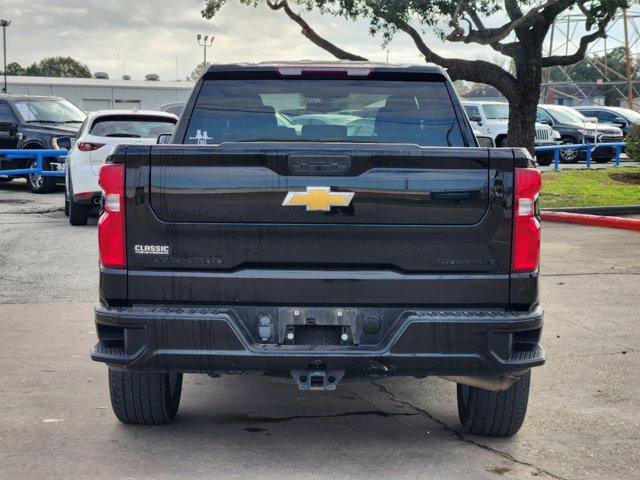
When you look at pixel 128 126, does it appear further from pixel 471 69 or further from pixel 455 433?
pixel 455 433

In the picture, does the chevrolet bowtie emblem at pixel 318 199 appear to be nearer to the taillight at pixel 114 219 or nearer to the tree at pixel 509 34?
the taillight at pixel 114 219

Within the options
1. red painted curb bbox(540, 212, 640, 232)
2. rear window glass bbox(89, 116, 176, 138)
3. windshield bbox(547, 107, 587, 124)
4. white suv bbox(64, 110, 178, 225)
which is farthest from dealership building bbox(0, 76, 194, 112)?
red painted curb bbox(540, 212, 640, 232)

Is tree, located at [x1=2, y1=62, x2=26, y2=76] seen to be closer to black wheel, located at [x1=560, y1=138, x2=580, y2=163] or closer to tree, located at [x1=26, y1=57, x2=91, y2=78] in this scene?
tree, located at [x1=26, y1=57, x2=91, y2=78]

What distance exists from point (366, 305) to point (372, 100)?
1.54 m

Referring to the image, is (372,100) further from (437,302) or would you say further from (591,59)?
(591,59)

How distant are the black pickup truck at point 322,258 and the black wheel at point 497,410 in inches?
22.3

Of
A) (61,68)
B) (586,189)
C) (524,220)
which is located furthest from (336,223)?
(61,68)

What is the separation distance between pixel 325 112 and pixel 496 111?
25750 mm

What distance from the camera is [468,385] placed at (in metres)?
5.49

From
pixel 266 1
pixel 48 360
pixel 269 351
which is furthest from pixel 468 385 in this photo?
pixel 266 1

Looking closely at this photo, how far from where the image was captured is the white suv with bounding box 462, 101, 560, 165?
30391mm

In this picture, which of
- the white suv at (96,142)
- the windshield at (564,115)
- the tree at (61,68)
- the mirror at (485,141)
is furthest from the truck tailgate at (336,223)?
the tree at (61,68)

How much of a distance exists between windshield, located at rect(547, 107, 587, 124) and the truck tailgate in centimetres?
2921

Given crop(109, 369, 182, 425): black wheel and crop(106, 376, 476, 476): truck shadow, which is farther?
crop(109, 369, 182, 425): black wheel
